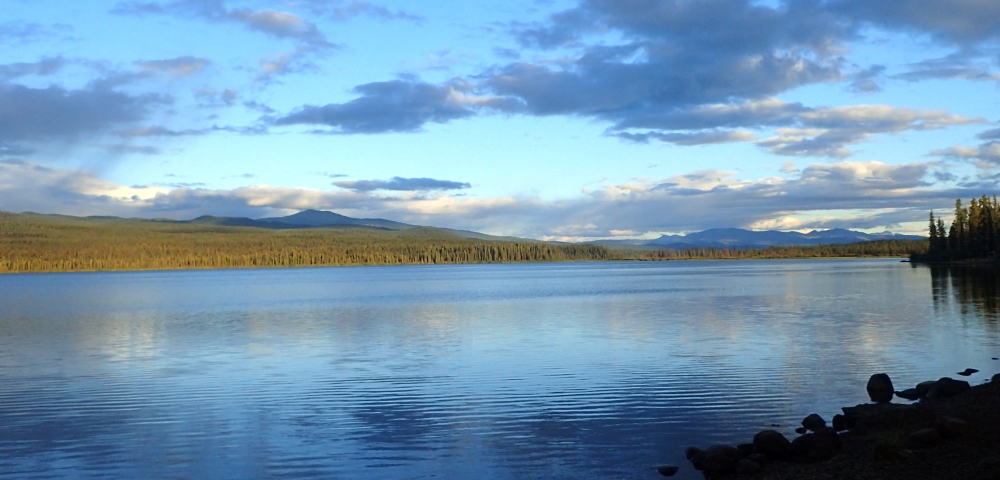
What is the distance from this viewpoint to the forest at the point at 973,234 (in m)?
101

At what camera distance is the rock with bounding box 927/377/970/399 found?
1644 cm

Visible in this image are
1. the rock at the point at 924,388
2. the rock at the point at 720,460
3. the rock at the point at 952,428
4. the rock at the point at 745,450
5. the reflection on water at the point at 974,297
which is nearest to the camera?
the rock at the point at 720,460

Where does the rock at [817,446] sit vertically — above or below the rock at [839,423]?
above

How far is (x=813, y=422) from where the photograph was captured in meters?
14.6

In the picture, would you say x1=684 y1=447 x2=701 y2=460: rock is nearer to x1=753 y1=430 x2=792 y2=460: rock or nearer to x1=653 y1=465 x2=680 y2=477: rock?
x1=653 y1=465 x2=680 y2=477: rock

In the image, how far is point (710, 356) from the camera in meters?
24.8

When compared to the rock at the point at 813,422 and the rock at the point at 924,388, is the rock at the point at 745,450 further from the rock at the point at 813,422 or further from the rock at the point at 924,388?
the rock at the point at 924,388

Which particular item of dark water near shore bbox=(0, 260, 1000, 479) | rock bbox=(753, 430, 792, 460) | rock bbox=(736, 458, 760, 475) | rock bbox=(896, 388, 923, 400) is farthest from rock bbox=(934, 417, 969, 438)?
rock bbox=(896, 388, 923, 400)

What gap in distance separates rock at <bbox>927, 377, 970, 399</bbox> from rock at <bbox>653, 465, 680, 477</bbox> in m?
7.24

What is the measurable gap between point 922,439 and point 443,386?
37.3 feet

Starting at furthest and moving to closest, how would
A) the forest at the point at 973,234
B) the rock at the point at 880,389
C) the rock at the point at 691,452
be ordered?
the forest at the point at 973,234 → the rock at the point at 880,389 → the rock at the point at 691,452

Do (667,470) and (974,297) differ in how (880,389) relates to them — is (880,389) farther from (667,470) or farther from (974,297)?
(974,297)

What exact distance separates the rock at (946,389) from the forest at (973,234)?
96.7 m

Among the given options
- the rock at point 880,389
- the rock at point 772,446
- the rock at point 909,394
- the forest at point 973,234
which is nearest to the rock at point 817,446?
the rock at point 772,446
